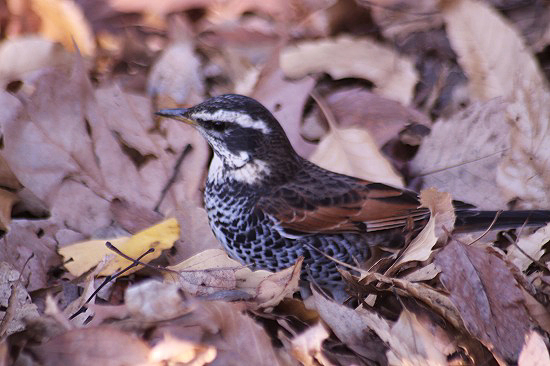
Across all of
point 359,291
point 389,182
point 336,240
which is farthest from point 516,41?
point 359,291

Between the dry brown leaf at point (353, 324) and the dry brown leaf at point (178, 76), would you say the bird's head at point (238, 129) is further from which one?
the dry brown leaf at point (178, 76)

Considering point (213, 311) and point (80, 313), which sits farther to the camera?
point (80, 313)

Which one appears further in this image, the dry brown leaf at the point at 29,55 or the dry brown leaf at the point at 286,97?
the dry brown leaf at the point at 29,55

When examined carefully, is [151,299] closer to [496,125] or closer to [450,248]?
[450,248]

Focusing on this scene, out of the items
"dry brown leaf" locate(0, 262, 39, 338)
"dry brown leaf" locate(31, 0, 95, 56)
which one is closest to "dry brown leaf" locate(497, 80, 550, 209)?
"dry brown leaf" locate(0, 262, 39, 338)

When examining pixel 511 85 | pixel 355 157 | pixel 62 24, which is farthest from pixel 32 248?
pixel 511 85

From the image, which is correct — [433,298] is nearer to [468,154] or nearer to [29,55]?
[468,154]

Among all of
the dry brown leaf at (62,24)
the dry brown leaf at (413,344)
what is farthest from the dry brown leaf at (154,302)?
the dry brown leaf at (62,24)
